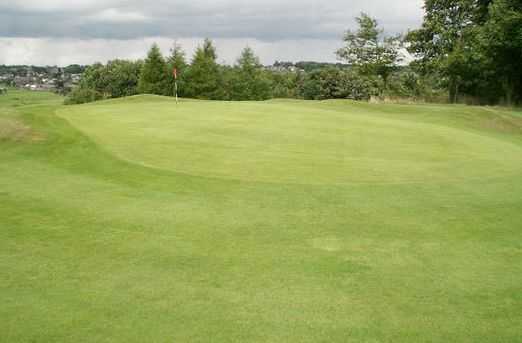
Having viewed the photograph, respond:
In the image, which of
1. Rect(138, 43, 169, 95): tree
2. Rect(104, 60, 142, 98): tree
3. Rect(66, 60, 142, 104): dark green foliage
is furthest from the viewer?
Rect(104, 60, 142, 98): tree

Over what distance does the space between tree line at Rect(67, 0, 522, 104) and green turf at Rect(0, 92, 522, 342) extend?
20.3 metres

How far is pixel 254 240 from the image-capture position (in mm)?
6363

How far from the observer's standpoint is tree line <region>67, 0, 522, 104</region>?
30609 mm

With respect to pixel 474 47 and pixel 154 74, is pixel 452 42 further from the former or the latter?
pixel 154 74

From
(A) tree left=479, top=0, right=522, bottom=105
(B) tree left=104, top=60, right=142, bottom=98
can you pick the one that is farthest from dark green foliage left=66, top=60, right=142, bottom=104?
(A) tree left=479, top=0, right=522, bottom=105

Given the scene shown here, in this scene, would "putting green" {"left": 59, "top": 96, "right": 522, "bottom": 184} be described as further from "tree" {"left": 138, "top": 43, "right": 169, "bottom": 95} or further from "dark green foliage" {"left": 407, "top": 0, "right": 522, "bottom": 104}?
"tree" {"left": 138, "top": 43, "right": 169, "bottom": 95}

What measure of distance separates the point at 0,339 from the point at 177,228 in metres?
2.92

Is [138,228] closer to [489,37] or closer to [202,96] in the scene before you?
[489,37]

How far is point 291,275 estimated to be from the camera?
5.44 meters

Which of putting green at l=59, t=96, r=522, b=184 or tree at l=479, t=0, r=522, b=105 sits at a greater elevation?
tree at l=479, t=0, r=522, b=105

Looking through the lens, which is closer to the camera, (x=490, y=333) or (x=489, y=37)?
(x=490, y=333)

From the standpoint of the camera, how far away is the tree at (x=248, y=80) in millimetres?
74125

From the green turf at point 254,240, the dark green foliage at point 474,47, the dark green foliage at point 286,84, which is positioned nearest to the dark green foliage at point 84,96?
the dark green foliage at point 286,84

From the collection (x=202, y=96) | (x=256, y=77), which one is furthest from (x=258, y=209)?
(x=256, y=77)
